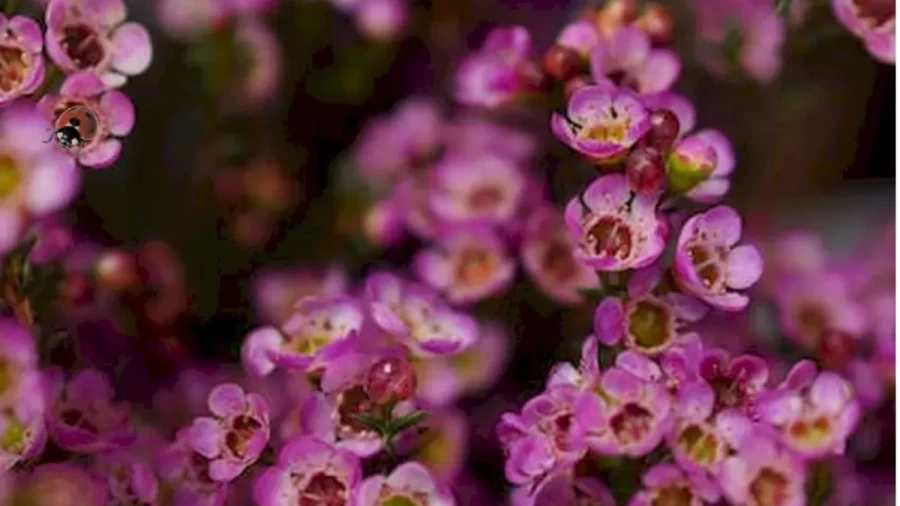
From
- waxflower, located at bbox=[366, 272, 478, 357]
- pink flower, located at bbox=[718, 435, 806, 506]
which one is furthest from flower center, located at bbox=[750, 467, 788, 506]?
waxflower, located at bbox=[366, 272, 478, 357]

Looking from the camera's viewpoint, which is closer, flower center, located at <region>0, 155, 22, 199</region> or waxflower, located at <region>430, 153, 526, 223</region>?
flower center, located at <region>0, 155, 22, 199</region>

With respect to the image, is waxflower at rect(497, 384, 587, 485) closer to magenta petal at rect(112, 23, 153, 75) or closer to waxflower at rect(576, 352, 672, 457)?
waxflower at rect(576, 352, 672, 457)

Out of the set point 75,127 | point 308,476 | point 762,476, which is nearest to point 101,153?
point 75,127

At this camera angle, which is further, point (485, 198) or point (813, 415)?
point (485, 198)

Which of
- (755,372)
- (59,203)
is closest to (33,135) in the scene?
(59,203)

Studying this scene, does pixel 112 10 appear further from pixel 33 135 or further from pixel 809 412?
pixel 809 412

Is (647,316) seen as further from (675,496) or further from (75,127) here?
(75,127)

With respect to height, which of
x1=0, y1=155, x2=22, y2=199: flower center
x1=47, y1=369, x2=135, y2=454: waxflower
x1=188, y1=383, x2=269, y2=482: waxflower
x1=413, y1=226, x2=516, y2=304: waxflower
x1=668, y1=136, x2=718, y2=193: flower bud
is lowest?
x1=413, y1=226, x2=516, y2=304: waxflower

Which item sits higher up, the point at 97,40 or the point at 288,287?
the point at 97,40
